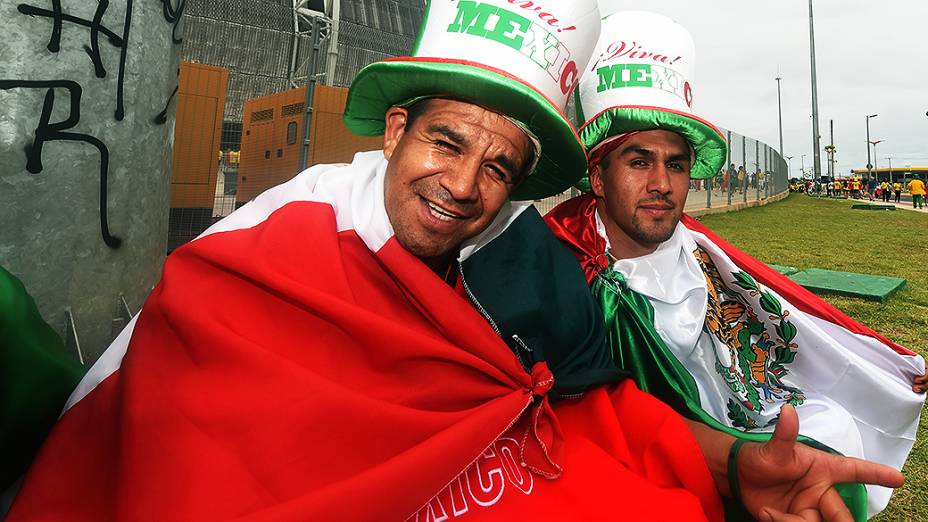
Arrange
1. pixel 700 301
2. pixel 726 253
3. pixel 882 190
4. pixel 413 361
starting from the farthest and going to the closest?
1. pixel 882 190
2. pixel 726 253
3. pixel 700 301
4. pixel 413 361

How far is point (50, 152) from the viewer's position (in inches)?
66.5

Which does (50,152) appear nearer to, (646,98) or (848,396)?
(646,98)

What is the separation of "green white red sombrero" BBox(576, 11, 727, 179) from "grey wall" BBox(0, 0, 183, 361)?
1.95 m

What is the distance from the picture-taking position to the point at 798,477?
4.53ft

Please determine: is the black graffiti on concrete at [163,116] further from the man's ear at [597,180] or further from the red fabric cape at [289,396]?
the man's ear at [597,180]

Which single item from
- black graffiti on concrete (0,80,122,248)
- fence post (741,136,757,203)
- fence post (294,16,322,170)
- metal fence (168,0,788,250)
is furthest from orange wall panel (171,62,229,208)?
fence post (741,136,757,203)

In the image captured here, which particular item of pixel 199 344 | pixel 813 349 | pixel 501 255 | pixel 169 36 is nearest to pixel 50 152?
pixel 169 36

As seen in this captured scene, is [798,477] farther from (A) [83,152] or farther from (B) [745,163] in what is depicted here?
A: (B) [745,163]

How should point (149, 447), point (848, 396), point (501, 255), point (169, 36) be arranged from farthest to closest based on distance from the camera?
1. point (848, 396)
2. point (169, 36)
3. point (501, 255)
4. point (149, 447)

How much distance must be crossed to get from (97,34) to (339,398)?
1634mm

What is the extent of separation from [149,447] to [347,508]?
0.41 meters

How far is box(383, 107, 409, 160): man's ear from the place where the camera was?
168 centimetres

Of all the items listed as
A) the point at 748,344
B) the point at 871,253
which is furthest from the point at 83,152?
the point at 871,253

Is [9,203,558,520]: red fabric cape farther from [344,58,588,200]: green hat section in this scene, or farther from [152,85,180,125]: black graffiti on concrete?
[152,85,180,125]: black graffiti on concrete
